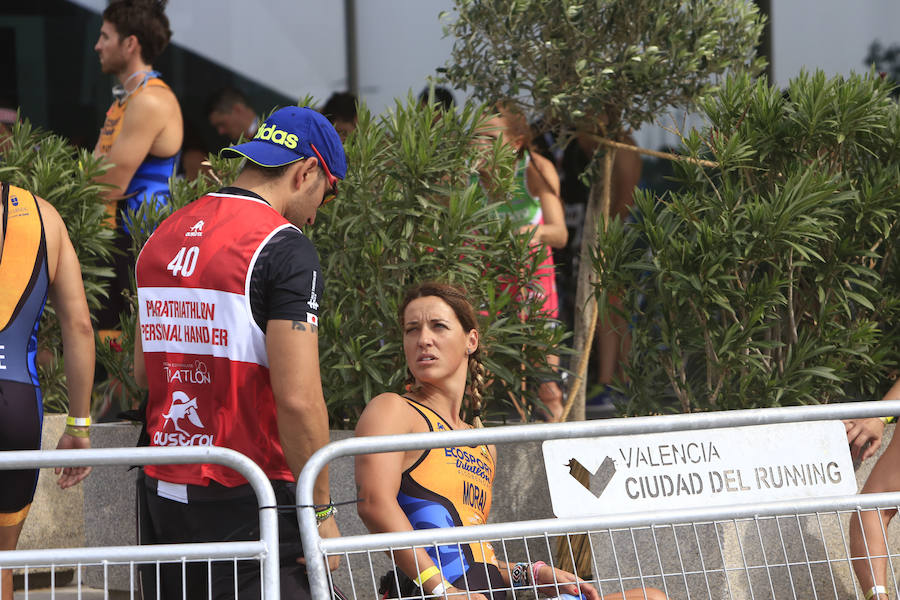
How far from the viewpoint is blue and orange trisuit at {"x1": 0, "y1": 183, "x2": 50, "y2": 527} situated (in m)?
2.89

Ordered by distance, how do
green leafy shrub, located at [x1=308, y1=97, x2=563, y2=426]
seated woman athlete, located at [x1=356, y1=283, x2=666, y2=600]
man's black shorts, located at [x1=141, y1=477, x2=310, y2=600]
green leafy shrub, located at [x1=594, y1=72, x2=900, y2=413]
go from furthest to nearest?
1. green leafy shrub, located at [x1=308, y1=97, x2=563, y2=426]
2. green leafy shrub, located at [x1=594, y1=72, x2=900, y2=413]
3. seated woman athlete, located at [x1=356, y1=283, x2=666, y2=600]
4. man's black shorts, located at [x1=141, y1=477, x2=310, y2=600]

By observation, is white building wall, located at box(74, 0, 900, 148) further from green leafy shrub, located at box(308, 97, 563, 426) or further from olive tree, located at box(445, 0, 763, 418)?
green leafy shrub, located at box(308, 97, 563, 426)

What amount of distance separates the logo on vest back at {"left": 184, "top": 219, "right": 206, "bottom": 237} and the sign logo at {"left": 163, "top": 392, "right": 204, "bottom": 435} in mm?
367

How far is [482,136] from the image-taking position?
415cm

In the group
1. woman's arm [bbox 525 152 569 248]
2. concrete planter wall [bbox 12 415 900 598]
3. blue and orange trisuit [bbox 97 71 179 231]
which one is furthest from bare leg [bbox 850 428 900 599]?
blue and orange trisuit [bbox 97 71 179 231]

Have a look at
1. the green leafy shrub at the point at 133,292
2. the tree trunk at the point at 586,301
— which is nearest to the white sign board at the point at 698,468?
the tree trunk at the point at 586,301

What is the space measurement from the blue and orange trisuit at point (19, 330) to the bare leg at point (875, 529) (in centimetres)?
229

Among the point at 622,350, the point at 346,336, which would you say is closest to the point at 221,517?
the point at 346,336

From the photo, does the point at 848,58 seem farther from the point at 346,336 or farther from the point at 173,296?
the point at 173,296

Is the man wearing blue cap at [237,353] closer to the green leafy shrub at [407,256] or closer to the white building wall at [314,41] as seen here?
the green leafy shrub at [407,256]

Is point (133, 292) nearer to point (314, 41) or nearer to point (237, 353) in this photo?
point (237, 353)

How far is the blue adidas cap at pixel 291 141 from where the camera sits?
2500mm

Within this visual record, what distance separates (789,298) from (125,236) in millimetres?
2754

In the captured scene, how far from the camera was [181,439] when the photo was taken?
2.43 m
